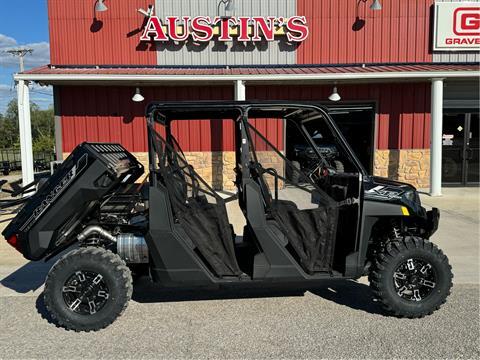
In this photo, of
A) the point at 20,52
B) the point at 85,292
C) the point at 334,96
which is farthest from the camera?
the point at 20,52

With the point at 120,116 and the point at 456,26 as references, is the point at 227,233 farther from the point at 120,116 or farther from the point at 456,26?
the point at 456,26

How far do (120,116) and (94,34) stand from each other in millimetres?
2373

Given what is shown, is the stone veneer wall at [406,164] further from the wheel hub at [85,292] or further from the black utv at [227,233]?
the wheel hub at [85,292]

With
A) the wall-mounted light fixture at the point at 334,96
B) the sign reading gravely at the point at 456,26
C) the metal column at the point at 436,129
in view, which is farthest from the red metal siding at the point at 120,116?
the sign reading gravely at the point at 456,26

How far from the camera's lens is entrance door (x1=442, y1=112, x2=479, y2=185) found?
455 inches

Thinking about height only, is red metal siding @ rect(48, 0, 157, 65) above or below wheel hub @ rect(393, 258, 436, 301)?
above

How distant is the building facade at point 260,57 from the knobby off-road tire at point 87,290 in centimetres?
726

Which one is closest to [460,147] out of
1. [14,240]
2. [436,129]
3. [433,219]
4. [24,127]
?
[436,129]

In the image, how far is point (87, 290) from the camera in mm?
3432

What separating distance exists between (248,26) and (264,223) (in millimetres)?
8660

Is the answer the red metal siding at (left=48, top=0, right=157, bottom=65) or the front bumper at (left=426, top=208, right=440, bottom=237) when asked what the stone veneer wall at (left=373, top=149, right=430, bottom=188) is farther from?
the front bumper at (left=426, top=208, right=440, bottom=237)

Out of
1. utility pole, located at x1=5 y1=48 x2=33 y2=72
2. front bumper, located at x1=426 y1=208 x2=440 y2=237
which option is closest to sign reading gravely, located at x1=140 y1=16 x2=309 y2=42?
front bumper, located at x1=426 y1=208 x2=440 y2=237

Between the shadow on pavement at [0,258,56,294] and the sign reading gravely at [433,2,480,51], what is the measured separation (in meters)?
11.3

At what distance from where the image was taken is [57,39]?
35.5ft
